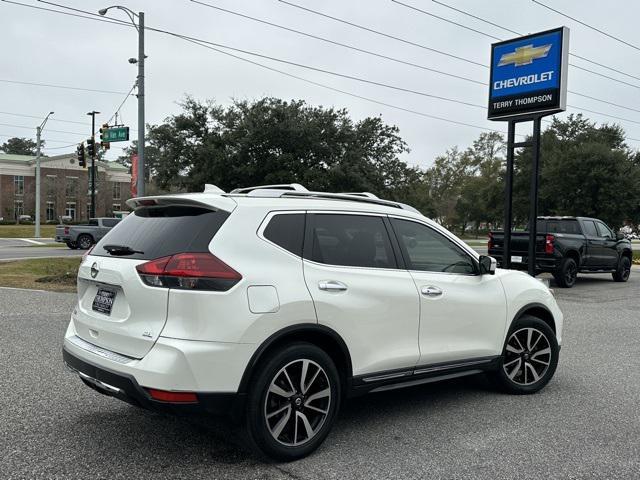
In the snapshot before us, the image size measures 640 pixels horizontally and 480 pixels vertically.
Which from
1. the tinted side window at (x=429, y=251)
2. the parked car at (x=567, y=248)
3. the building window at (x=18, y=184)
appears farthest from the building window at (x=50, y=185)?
the tinted side window at (x=429, y=251)

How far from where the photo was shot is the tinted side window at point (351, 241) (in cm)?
417

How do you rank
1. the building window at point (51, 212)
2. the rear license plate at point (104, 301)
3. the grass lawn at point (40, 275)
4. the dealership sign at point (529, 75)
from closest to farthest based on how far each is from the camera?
the rear license plate at point (104, 301), the grass lawn at point (40, 275), the dealership sign at point (529, 75), the building window at point (51, 212)

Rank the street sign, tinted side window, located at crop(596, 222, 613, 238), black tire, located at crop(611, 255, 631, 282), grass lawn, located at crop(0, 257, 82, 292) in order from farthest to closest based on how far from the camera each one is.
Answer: the street sign < black tire, located at crop(611, 255, 631, 282) < tinted side window, located at crop(596, 222, 613, 238) < grass lawn, located at crop(0, 257, 82, 292)

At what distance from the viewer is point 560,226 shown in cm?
1650

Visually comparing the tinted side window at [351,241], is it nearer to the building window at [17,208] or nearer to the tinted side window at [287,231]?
the tinted side window at [287,231]

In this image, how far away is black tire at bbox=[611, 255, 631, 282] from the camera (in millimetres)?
17906

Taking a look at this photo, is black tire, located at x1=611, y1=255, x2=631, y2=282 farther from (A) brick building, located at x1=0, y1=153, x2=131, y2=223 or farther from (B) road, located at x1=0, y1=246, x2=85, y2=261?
(A) brick building, located at x1=0, y1=153, x2=131, y2=223

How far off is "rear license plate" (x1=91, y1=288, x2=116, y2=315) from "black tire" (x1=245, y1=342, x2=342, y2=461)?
3.68ft

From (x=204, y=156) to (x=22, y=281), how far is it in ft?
53.5

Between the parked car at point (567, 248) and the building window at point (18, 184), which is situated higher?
the building window at point (18, 184)

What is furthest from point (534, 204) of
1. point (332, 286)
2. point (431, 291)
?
point (332, 286)

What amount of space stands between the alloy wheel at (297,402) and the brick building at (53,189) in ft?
255

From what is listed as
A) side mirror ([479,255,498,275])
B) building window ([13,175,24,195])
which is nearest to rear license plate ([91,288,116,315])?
side mirror ([479,255,498,275])

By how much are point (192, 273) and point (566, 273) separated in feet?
46.2
